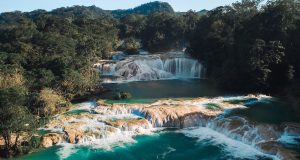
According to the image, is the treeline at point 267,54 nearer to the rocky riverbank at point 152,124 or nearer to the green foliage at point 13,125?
the rocky riverbank at point 152,124

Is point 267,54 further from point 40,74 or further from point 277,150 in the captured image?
point 40,74

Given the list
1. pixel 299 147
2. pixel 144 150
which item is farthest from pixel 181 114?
pixel 299 147

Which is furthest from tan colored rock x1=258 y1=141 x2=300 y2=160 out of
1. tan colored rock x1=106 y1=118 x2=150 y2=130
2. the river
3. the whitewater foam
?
tan colored rock x1=106 y1=118 x2=150 y2=130

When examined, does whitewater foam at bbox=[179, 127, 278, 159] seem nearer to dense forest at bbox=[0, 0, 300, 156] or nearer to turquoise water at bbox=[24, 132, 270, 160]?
turquoise water at bbox=[24, 132, 270, 160]

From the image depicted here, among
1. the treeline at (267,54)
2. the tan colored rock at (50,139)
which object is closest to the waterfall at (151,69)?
the treeline at (267,54)

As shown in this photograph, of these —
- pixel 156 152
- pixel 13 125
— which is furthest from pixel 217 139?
pixel 13 125

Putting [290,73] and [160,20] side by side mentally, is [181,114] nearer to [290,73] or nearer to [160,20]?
[290,73]

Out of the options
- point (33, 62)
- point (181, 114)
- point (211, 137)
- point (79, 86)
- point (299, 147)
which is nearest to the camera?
point (299, 147)
